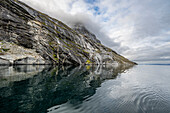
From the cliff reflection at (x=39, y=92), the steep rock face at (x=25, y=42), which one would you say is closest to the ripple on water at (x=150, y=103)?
the cliff reflection at (x=39, y=92)

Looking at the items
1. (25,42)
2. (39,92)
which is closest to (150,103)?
(39,92)

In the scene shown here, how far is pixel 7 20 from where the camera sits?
209 ft

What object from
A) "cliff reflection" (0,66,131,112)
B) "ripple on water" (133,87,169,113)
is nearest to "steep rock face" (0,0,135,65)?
"cliff reflection" (0,66,131,112)

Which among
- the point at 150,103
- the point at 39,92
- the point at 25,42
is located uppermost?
the point at 25,42

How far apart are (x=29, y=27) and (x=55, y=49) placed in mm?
27829

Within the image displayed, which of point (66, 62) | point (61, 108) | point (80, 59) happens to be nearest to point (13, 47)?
point (66, 62)

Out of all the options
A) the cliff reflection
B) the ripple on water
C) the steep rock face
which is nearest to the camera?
the cliff reflection

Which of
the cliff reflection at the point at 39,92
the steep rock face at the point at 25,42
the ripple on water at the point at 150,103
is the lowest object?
the ripple on water at the point at 150,103

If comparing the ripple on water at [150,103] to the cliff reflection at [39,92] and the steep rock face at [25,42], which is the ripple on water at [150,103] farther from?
the steep rock face at [25,42]

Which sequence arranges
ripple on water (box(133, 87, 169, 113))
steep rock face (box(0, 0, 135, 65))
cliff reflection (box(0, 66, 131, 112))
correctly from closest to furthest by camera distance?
cliff reflection (box(0, 66, 131, 112)), ripple on water (box(133, 87, 169, 113)), steep rock face (box(0, 0, 135, 65))

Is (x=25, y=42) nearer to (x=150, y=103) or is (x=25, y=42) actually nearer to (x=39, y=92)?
(x=39, y=92)

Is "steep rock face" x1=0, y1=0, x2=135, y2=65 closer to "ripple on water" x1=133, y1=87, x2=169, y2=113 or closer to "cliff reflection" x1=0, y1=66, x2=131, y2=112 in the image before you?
"cliff reflection" x1=0, y1=66, x2=131, y2=112

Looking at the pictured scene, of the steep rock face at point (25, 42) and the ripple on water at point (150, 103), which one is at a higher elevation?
the steep rock face at point (25, 42)

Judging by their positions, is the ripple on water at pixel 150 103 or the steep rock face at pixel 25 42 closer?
the ripple on water at pixel 150 103
